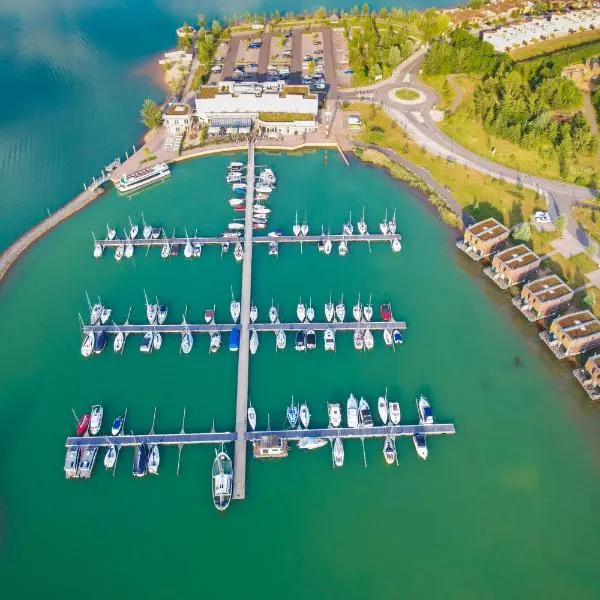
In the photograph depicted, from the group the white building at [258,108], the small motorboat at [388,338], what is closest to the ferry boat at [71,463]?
the small motorboat at [388,338]

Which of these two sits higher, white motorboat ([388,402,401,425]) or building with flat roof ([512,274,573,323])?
building with flat roof ([512,274,573,323])

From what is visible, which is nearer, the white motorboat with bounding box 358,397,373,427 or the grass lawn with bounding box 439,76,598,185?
the white motorboat with bounding box 358,397,373,427

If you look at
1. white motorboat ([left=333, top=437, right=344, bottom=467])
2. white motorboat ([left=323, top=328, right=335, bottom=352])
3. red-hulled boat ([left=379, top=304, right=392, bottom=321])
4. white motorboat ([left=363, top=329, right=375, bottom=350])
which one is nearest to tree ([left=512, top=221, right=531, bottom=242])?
red-hulled boat ([left=379, top=304, right=392, bottom=321])

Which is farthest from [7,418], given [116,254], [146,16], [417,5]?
[417,5]

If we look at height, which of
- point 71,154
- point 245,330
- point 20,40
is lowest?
point 245,330

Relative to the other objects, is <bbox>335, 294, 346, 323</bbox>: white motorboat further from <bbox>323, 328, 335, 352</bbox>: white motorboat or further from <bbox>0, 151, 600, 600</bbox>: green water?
<bbox>0, 151, 600, 600</bbox>: green water

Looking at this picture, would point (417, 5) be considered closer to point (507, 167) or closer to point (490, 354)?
point (507, 167)

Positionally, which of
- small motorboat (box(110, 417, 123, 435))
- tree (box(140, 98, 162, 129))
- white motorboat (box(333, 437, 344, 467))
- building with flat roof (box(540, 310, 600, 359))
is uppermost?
tree (box(140, 98, 162, 129))
